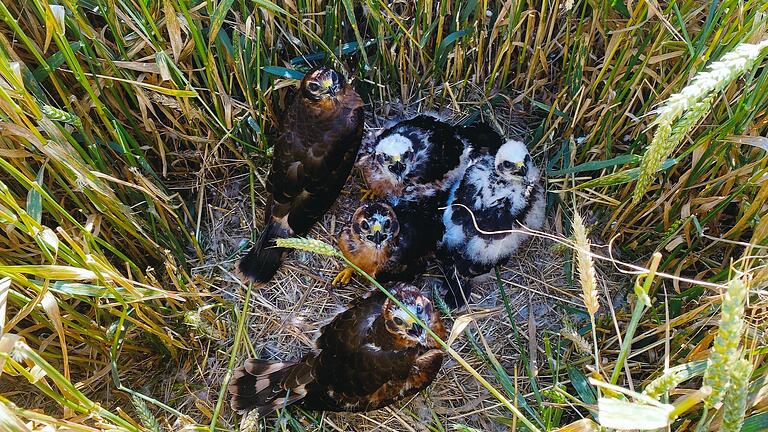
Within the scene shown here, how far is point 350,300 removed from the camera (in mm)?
2227

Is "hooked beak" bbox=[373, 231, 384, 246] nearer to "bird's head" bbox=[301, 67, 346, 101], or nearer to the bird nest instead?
the bird nest

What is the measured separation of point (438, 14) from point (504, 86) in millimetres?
407

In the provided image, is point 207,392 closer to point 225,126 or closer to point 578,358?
point 225,126

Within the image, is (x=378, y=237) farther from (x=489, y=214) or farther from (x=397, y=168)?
(x=489, y=214)

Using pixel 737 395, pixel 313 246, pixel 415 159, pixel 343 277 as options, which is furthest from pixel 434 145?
pixel 737 395

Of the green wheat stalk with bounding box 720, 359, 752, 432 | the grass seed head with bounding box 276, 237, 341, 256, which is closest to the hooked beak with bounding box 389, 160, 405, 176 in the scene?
the grass seed head with bounding box 276, 237, 341, 256

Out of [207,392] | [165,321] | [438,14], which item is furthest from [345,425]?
[438,14]

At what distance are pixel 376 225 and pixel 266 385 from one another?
65 cm

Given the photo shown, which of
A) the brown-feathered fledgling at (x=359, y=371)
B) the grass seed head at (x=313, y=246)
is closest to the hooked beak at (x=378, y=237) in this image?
the brown-feathered fledgling at (x=359, y=371)

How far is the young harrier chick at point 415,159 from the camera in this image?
2.18m

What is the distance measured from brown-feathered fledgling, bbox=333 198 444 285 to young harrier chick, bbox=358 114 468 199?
0.36 ft

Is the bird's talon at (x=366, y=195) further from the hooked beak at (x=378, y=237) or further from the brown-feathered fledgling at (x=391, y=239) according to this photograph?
the hooked beak at (x=378, y=237)

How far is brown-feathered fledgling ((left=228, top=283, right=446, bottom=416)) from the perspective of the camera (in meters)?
1.87

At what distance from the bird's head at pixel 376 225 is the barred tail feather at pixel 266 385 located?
0.49 metres
